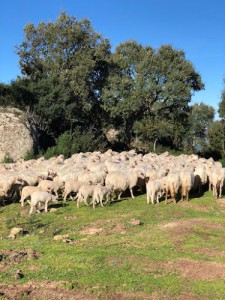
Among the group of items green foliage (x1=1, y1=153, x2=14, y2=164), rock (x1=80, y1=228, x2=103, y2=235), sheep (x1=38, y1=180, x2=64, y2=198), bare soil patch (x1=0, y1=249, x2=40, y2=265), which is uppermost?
green foliage (x1=1, y1=153, x2=14, y2=164)

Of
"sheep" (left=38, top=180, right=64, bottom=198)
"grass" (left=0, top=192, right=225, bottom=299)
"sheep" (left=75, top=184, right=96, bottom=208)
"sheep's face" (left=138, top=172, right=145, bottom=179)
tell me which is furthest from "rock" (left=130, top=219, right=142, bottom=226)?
"sheep's face" (left=138, top=172, right=145, bottom=179)

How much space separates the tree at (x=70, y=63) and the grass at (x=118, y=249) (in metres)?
28.2

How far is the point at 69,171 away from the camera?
74.8 feet

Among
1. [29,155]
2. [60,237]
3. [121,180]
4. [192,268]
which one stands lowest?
[192,268]

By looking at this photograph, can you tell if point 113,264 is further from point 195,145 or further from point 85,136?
point 195,145

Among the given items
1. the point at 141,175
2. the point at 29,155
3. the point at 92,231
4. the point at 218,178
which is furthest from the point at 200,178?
the point at 29,155

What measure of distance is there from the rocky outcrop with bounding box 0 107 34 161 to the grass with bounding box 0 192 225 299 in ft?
66.3

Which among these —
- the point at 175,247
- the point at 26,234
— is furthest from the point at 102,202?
the point at 175,247

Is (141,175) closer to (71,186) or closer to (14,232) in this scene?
(71,186)

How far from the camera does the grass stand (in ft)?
29.1

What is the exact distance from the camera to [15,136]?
126 ft

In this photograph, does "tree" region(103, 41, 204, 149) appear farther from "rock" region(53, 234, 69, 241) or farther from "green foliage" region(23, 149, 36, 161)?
"rock" region(53, 234, 69, 241)

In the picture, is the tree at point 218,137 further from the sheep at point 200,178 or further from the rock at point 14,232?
the rock at point 14,232

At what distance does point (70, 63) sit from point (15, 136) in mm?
14996
